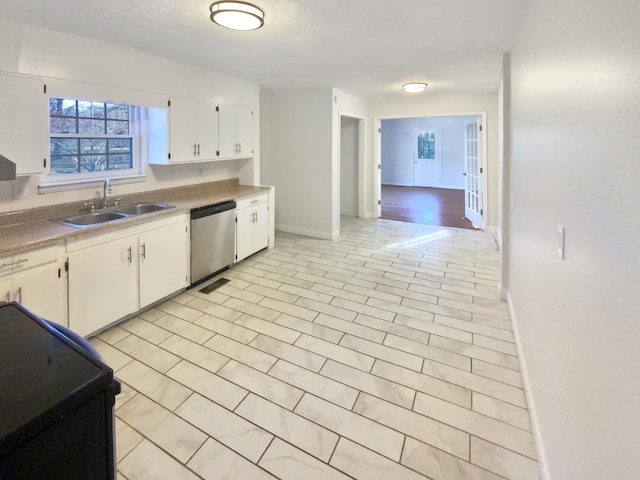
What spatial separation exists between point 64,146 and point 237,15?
6.58ft

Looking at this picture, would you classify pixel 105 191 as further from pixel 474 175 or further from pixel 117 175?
pixel 474 175

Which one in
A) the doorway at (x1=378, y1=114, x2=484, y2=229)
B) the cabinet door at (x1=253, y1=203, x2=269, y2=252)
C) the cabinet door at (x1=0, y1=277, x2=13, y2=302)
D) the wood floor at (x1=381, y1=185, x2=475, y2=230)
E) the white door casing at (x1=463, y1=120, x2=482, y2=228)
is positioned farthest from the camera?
the doorway at (x1=378, y1=114, x2=484, y2=229)

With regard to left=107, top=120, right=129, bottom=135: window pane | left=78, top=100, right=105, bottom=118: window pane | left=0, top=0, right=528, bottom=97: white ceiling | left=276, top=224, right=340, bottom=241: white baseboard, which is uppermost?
left=0, top=0, right=528, bottom=97: white ceiling

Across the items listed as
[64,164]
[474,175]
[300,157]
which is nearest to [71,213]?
[64,164]

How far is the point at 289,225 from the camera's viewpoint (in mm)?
6246

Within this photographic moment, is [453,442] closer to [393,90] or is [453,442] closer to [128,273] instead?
[128,273]

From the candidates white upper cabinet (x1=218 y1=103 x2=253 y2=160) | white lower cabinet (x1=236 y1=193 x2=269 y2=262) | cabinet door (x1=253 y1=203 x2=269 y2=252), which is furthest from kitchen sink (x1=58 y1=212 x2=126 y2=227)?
cabinet door (x1=253 y1=203 x2=269 y2=252)

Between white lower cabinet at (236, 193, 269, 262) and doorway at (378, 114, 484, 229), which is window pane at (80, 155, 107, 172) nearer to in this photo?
white lower cabinet at (236, 193, 269, 262)

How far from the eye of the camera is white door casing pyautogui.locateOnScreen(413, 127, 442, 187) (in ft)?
39.6

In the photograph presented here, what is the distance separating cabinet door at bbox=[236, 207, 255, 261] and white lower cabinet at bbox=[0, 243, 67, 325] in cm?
208

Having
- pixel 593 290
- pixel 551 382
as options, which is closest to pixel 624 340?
pixel 593 290

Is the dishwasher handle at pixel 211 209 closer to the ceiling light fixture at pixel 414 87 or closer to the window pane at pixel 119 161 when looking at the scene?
the window pane at pixel 119 161

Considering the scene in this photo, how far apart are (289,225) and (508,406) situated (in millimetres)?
4639

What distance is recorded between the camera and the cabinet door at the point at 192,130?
12.4ft
